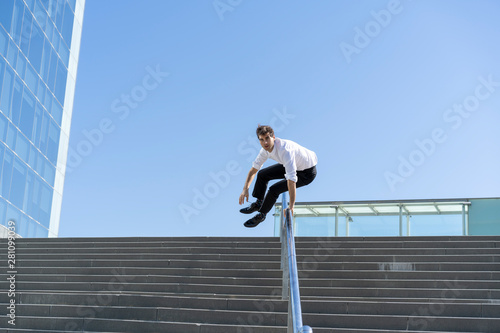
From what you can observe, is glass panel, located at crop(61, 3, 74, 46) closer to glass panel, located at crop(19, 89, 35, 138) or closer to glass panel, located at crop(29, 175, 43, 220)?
glass panel, located at crop(19, 89, 35, 138)

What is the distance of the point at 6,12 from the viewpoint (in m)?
20.1

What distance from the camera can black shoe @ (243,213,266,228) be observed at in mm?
7348

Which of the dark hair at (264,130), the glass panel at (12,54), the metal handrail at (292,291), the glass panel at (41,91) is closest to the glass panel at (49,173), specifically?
the glass panel at (41,91)

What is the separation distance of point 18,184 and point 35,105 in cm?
324

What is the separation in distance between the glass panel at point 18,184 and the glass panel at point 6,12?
429 cm

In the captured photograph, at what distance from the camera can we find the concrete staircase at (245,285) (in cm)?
634

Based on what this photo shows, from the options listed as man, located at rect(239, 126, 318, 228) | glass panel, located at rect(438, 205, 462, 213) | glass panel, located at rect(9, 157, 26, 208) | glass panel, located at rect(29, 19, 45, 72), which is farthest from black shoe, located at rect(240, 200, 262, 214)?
glass panel, located at rect(29, 19, 45, 72)

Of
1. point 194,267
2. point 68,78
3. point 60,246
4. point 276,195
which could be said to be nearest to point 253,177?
point 276,195

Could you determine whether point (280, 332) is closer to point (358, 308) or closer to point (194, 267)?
point (358, 308)

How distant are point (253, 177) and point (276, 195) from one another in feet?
1.10

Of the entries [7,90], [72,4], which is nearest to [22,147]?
[7,90]

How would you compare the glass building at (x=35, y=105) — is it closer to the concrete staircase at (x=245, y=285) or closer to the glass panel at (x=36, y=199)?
the glass panel at (x=36, y=199)

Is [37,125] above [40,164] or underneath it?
above

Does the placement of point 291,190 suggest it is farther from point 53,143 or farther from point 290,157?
point 53,143
